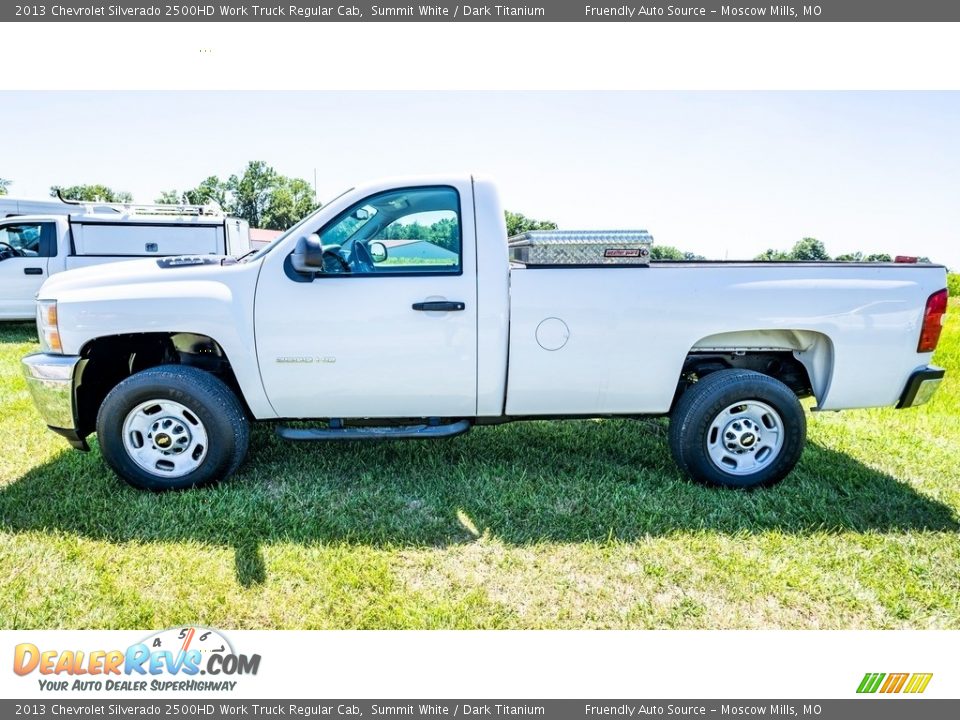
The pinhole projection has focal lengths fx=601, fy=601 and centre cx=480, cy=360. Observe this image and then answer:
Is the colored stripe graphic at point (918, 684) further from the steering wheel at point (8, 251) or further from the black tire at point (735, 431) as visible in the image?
the steering wheel at point (8, 251)

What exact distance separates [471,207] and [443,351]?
90 cm

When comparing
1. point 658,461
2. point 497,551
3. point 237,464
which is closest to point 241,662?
point 497,551

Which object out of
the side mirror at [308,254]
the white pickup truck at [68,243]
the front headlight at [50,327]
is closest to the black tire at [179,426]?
Result: the front headlight at [50,327]

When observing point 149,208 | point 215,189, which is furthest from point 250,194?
point 149,208

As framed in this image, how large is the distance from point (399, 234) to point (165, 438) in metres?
1.96

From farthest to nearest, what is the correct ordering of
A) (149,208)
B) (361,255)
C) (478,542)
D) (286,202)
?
1. (286,202)
2. (149,208)
3. (361,255)
4. (478,542)

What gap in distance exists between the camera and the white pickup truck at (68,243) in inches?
A: 388

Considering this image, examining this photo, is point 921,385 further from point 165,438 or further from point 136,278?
point 136,278

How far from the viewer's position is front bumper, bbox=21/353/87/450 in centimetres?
371

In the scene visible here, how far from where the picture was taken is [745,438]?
12.9ft

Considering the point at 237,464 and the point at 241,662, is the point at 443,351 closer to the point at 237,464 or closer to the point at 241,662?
the point at 237,464

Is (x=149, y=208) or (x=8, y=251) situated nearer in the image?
(x=8, y=251)

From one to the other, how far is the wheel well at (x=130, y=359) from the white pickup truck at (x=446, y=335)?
0.12 ft

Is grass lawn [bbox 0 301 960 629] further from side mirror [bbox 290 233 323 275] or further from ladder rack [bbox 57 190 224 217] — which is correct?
ladder rack [bbox 57 190 224 217]
